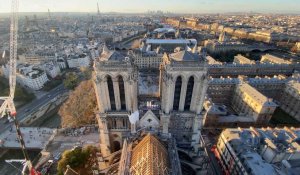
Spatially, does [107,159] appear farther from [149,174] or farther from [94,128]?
[94,128]

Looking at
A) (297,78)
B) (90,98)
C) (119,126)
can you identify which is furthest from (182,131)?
(297,78)

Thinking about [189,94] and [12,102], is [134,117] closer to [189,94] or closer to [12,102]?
[189,94]

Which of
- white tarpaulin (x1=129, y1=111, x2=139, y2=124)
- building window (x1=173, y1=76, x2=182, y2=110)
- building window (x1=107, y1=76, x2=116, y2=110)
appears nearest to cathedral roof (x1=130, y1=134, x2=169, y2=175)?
white tarpaulin (x1=129, y1=111, x2=139, y2=124)

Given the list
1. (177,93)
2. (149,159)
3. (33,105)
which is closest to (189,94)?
(177,93)

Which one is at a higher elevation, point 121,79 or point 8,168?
point 121,79

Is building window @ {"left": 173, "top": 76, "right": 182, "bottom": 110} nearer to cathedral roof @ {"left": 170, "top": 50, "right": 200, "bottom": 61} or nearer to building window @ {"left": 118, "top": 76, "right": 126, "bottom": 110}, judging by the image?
cathedral roof @ {"left": 170, "top": 50, "right": 200, "bottom": 61}

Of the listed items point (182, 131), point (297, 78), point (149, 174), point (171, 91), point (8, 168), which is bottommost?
point (8, 168)

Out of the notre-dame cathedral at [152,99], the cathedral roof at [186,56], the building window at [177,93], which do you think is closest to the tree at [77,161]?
the notre-dame cathedral at [152,99]
